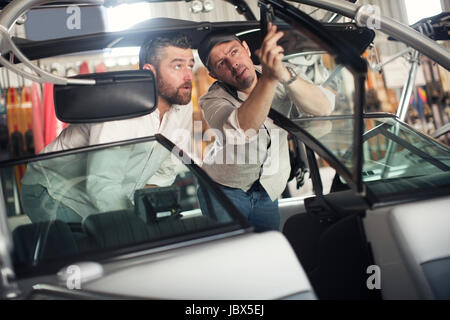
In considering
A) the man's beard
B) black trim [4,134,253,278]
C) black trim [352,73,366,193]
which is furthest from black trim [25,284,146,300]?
the man's beard

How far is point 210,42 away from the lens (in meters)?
1.67

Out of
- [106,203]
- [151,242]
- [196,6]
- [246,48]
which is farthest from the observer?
[196,6]

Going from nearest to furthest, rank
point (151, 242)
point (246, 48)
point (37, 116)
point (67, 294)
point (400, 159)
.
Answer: point (67, 294)
point (151, 242)
point (400, 159)
point (246, 48)
point (37, 116)

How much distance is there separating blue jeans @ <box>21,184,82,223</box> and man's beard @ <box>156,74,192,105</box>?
773 millimetres

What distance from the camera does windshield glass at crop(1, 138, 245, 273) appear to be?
1033 mm

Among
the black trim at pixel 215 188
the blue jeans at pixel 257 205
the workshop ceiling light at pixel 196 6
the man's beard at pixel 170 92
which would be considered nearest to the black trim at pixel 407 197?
the black trim at pixel 215 188

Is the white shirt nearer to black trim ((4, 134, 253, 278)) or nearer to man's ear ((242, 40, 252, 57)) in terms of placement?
black trim ((4, 134, 253, 278))

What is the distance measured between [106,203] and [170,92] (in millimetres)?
831

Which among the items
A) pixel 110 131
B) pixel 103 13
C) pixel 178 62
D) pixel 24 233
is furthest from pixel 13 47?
pixel 103 13

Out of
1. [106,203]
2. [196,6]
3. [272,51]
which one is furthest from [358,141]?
[196,6]

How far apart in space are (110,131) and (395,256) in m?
0.93

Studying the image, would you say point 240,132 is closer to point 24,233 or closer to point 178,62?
point 178,62

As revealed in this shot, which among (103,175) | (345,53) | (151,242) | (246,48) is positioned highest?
(246,48)

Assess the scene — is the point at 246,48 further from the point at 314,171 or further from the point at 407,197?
the point at 407,197
